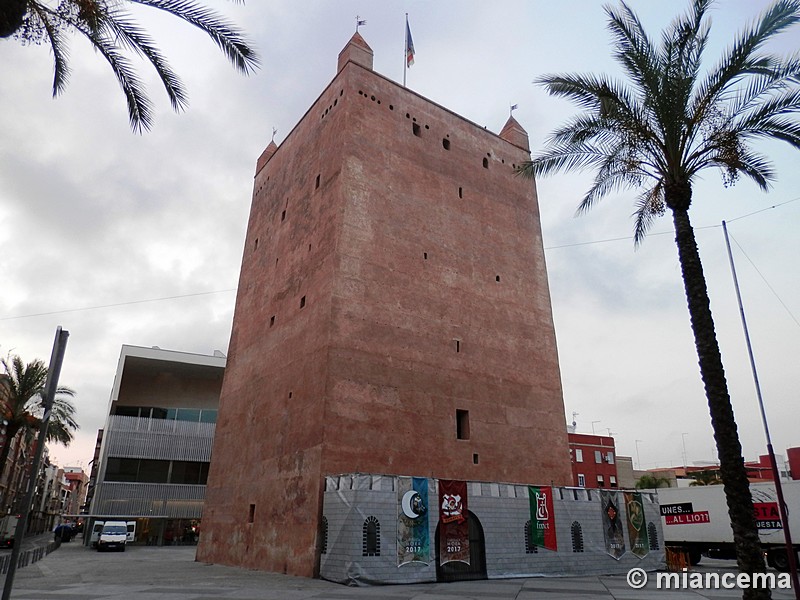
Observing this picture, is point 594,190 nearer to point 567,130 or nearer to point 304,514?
point 567,130

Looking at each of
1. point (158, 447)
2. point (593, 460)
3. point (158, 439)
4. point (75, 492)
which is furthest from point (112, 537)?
point (75, 492)

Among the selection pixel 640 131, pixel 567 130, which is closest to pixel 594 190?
pixel 567 130

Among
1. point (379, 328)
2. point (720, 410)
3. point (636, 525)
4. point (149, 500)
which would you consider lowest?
point (636, 525)

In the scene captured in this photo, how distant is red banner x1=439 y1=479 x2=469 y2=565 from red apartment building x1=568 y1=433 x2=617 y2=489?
45182mm

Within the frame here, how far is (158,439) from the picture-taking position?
43.1m

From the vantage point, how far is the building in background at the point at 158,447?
40656 mm

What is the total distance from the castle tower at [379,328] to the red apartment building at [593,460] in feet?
129

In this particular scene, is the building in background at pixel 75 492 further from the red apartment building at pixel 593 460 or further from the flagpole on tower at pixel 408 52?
the flagpole on tower at pixel 408 52

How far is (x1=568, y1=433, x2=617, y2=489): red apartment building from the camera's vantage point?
60.6 m

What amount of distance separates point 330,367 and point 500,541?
8038mm

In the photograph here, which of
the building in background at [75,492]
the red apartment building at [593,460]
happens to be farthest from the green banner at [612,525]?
the building in background at [75,492]

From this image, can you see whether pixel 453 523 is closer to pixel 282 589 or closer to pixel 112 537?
pixel 282 589
